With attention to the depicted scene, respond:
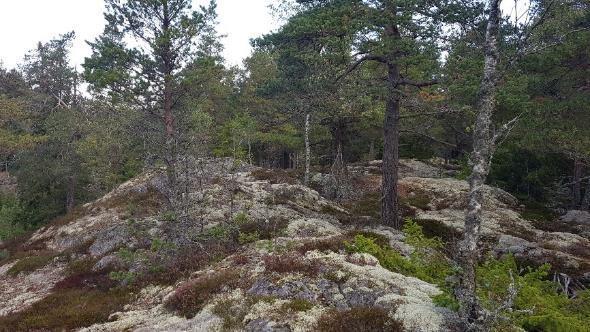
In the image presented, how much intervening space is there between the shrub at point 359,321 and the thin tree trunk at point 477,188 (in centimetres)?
131

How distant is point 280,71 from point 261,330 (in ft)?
46.7

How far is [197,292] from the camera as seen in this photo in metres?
10.5

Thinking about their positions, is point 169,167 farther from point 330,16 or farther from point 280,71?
point 330,16

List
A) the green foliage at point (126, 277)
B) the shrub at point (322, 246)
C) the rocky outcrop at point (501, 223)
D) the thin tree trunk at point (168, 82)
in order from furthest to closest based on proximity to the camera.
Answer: the rocky outcrop at point (501, 223)
the thin tree trunk at point (168, 82)
the green foliage at point (126, 277)
the shrub at point (322, 246)

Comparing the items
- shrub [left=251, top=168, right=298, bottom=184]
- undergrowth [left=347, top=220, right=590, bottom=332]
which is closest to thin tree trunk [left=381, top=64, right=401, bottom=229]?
undergrowth [left=347, top=220, right=590, bottom=332]

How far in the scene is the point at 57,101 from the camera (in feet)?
210

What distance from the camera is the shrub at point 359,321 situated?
7652mm

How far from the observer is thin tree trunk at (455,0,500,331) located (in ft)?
22.3

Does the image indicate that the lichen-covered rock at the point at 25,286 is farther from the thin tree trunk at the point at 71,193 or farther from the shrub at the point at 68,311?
the thin tree trunk at the point at 71,193

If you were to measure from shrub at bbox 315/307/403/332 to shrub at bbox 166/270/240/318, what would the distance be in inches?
121

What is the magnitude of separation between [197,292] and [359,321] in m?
4.29

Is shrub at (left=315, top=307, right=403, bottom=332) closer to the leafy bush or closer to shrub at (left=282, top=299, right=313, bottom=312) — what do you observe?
shrub at (left=282, top=299, right=313, bottom=312)

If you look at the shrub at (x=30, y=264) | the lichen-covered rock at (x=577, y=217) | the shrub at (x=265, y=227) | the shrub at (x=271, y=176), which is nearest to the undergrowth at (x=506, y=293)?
the shrub at (x=265, y=227)


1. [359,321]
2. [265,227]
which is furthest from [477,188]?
[265,227]
